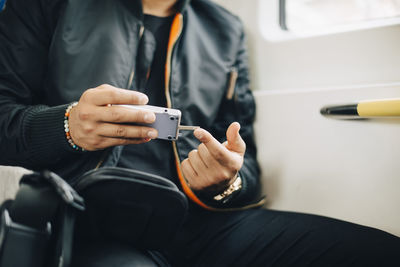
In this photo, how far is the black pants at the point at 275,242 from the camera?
0.71 meters

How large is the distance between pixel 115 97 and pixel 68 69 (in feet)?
0.78

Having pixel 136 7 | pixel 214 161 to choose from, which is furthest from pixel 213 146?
pixel 136 7

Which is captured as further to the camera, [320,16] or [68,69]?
[320,16]

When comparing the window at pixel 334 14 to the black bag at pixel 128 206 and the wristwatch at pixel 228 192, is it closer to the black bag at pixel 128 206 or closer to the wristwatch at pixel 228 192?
the wristwatch at pixel 228 192

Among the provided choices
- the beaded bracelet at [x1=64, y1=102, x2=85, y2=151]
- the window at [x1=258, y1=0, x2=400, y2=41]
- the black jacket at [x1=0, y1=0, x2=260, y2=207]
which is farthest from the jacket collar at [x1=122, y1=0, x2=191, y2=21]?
the window at [x1=258, y1=0, x2=400, y2=41]

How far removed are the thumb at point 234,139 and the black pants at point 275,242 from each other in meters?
0.22

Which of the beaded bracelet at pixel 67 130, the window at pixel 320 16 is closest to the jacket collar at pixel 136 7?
the beaded bracelet at pixel 67 130

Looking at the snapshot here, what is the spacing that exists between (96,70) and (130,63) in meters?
0.08

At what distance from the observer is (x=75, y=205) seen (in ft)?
1.50

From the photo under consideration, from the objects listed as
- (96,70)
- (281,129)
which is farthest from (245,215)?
(96,70)

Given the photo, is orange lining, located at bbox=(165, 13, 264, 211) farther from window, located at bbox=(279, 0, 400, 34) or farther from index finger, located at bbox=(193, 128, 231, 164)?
window, located at bbox=(279, 0, 400, 34)

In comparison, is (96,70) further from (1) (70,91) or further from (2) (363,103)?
(2) (363,103)

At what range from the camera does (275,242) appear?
0.79 metres

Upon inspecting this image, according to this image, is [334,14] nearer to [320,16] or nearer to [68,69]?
[320,16]
